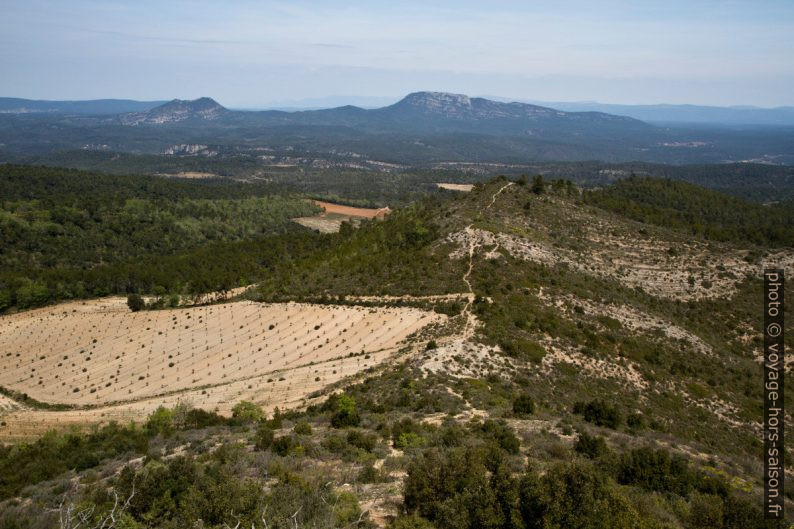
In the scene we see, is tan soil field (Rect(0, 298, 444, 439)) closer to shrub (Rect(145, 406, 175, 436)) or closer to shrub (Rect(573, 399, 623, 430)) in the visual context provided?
shrub (Rect(145, 406, 175, 436))

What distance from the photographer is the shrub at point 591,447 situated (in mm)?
23484

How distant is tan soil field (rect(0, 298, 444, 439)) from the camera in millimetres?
43062

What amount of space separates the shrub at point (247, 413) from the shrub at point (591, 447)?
19355mm

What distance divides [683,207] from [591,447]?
121 m

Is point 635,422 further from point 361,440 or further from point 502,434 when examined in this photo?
point 361,440

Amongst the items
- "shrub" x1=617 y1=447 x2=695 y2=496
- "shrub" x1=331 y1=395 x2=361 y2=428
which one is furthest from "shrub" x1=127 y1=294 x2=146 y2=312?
"shrub" x1=617 y1=447 x2=695 y2=496

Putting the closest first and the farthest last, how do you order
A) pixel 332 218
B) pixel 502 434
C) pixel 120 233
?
pixel 502 434, pixel 120 233, pixel 332 218

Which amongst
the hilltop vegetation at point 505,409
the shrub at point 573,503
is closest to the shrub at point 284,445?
the hilltop vegetation at point 505,409

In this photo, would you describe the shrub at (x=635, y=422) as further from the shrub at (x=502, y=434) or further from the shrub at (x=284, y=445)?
the shrub at (x=284, y=445)

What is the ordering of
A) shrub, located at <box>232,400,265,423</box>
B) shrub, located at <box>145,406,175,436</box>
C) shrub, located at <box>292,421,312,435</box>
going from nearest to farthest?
shrub, located at <box>292,421,312,435</box>
shrub, located at <box>145,406,175,436</box>
shrub, located at <box>232,400,265,423</box>

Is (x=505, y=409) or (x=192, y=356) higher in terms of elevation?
(x=505, y=409)

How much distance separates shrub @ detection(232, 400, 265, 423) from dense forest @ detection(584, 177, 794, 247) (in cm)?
7478

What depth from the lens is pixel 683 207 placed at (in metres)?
125

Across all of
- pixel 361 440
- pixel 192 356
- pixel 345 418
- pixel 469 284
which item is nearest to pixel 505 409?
pixel 345 418
